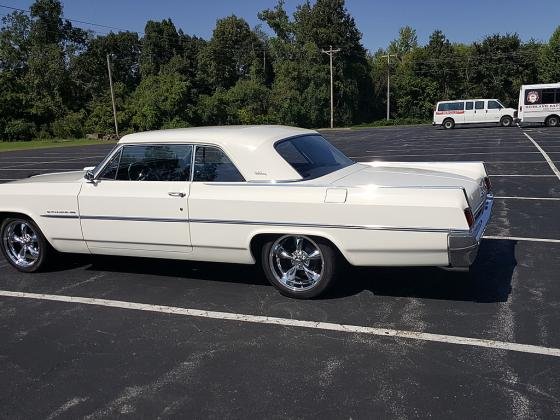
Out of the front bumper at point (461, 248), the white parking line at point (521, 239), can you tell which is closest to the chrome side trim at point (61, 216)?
the front bumper at point (461, 248)

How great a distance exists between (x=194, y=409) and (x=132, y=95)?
5352 centimetres

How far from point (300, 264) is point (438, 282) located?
4.47 ft

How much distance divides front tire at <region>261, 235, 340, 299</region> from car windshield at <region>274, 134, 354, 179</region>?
609mm

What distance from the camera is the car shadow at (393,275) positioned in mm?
4781

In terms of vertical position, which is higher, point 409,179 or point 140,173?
point 140,173

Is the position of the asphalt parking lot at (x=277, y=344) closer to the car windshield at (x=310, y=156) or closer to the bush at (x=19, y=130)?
the car windshield at (x=310, y=156)

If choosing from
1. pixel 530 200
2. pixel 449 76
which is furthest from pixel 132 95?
pixel 530 200

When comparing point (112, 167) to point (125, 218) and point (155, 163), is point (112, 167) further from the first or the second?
point (125, 218)

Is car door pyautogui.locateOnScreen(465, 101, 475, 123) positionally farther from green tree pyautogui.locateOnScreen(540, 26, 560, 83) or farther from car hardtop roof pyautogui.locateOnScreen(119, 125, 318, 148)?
car hardtop roof pyautogui.locateOnScreen(119, 125, 318, 148)

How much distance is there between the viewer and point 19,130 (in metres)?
45.9

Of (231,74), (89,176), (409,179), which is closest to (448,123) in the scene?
(409,179)

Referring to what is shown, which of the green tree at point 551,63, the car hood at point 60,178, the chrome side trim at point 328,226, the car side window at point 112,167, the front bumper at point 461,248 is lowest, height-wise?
the front bumper at point 461,248

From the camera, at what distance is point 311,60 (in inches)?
2339

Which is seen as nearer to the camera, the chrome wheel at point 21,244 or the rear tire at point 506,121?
the chrome wheel at point 21,244
